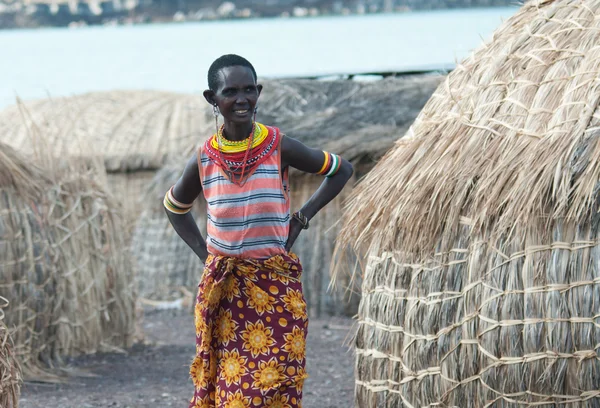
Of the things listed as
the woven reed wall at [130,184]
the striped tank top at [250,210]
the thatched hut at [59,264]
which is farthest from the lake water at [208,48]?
the striped tank top at [250,210]

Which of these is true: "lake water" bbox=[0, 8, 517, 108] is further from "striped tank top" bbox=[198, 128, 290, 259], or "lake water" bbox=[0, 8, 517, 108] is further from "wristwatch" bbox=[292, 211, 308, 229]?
"striped tank top" bbox=[198, 128, 290, 259]

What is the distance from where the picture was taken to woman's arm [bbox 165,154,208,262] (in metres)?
3.89

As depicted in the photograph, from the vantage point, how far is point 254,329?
378 cm

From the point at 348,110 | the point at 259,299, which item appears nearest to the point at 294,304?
the point at 259,299

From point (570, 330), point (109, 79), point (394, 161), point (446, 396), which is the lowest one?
point (109, 79)

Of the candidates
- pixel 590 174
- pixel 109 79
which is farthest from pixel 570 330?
pixel 109 79

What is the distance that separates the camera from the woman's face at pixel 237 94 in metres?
3.69

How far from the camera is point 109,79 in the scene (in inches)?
891

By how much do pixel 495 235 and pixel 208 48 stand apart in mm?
17480

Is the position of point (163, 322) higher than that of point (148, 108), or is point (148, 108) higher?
point (148, 108)

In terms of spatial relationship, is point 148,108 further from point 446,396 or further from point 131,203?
point 446,396

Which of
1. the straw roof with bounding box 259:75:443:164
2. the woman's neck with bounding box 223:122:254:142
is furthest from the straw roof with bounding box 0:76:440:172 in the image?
the woman's neck with bounding box 223:122:254:142

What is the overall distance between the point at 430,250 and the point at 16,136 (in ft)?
30.2

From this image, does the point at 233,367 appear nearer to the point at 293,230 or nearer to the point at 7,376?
the point at 293,230
